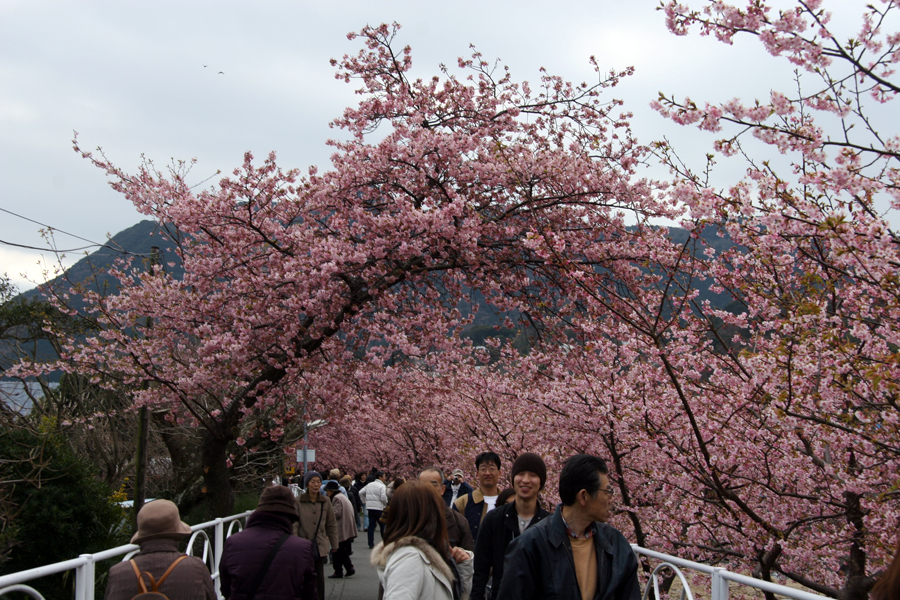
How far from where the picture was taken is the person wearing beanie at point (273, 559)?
4.48m

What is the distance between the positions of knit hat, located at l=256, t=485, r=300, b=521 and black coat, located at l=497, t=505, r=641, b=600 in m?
2.09

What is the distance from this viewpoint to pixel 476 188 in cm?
996

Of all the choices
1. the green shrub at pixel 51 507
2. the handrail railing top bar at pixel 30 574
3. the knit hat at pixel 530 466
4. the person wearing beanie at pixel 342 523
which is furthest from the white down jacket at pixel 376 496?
the handrail railing top bar at pixel 30 574

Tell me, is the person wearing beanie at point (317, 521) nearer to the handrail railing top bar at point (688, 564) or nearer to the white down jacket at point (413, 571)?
the handrail railing top bar at point (688, 564)

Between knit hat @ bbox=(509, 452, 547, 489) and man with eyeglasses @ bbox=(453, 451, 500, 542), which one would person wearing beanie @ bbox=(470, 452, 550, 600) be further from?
man with eyeglasses @ bbox=(453, 451, 500, 542)

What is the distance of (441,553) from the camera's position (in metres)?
3.55

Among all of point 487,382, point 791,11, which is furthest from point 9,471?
point 791,11

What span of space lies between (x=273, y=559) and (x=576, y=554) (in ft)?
7.17

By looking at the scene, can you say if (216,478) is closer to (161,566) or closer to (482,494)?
(482,494)

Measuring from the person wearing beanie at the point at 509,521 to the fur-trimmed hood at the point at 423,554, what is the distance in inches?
43.5

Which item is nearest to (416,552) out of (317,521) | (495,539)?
(495,539)

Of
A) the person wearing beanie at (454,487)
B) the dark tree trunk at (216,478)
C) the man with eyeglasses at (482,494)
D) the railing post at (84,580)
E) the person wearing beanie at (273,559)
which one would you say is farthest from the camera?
the dark tree trunk at (216,478)

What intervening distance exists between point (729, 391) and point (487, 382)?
6.73 m

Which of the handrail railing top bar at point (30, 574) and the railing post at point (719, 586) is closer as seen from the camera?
the handrail railing top bar at point (30, 574)
